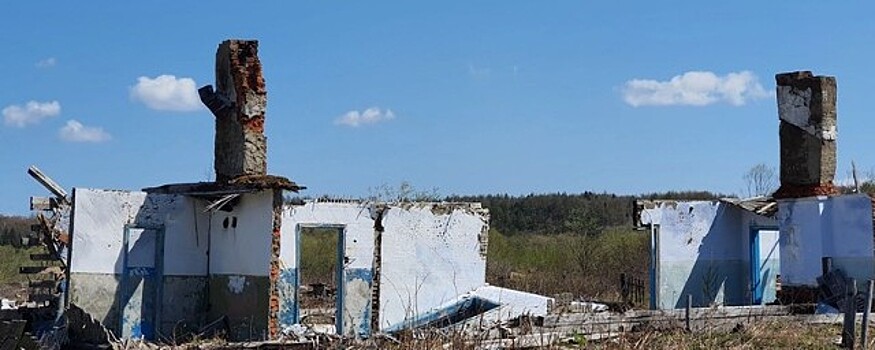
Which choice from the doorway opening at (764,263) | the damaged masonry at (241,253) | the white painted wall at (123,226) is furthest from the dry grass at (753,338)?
the white painted wall at (123,226)

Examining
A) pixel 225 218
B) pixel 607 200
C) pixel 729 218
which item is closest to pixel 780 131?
pixel 729 218

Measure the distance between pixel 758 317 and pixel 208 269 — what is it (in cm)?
1040

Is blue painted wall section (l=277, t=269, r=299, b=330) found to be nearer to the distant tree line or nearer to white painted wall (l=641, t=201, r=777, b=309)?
white painted wall (l=641, t=201, r=777, b=309)

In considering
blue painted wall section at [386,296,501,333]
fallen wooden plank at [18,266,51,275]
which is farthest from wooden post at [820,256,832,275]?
fallen wooden plank at [18,266,51,275]

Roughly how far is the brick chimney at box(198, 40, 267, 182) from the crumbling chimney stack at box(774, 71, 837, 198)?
1017 centimetres

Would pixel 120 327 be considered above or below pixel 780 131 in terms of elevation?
below

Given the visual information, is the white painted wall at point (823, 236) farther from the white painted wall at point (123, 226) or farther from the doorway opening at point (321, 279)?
the white painted wall at point (123, 226)

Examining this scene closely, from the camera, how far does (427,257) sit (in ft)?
75.4

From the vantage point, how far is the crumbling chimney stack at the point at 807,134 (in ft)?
72.6

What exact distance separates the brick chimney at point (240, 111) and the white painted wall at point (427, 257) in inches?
121

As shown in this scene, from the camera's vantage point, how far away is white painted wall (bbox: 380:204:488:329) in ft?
73.9

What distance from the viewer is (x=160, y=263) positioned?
840 inches

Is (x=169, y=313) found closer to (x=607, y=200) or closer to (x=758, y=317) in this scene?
(x=758, y=317)

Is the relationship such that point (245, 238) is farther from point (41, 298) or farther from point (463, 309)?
point (463, 309)
